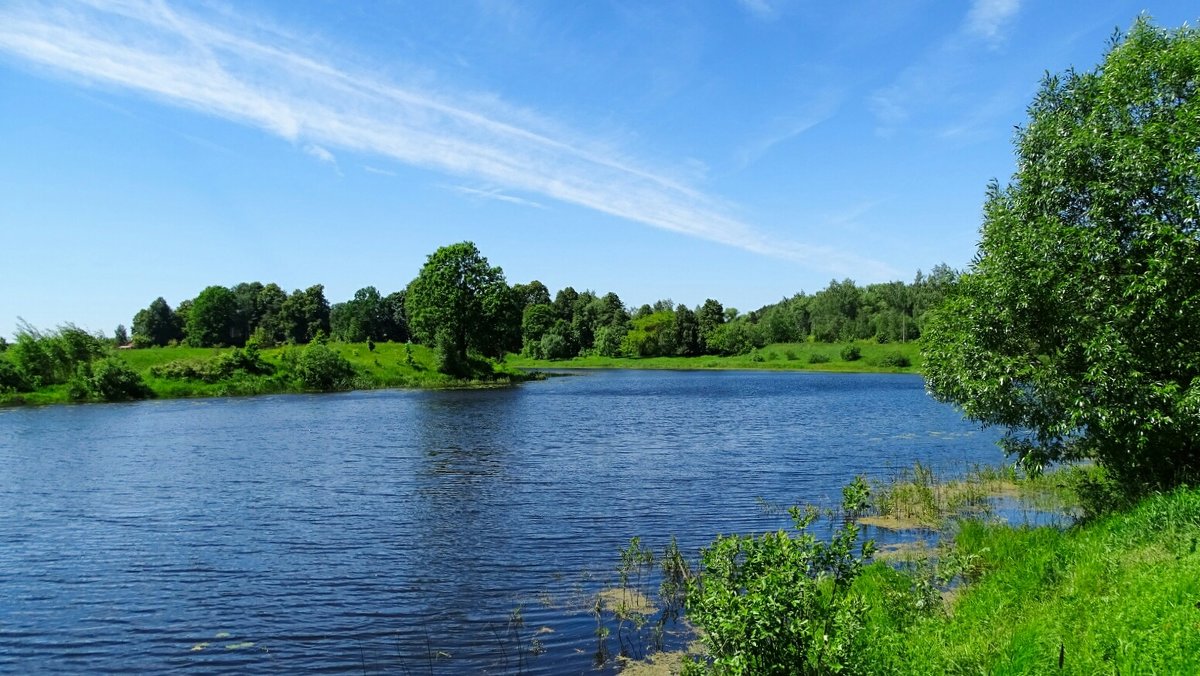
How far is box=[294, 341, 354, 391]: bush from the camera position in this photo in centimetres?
10181

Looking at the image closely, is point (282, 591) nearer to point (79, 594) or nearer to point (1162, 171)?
point (79, 594)

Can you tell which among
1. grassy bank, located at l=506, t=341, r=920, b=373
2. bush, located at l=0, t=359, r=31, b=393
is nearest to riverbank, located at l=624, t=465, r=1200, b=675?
bush, located at l=0, t=359, r=31, b=393

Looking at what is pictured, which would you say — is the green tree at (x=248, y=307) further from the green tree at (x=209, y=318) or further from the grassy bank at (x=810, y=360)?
the grassy bank at (x=810, y=360)

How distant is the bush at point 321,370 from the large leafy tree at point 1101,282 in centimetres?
9385

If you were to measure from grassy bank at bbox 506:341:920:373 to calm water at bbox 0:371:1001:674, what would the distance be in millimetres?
105509

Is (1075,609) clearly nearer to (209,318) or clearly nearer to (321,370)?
(321,370)

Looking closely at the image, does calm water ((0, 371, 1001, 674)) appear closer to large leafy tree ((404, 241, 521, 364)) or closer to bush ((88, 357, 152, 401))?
bush ((88, 357, 152, 401))

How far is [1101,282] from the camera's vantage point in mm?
20047

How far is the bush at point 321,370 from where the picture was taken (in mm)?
101812

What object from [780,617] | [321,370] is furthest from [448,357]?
[780,617]

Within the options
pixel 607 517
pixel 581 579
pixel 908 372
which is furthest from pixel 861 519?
pixel 908 372

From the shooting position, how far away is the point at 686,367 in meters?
188

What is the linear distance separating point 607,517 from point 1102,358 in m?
17.6

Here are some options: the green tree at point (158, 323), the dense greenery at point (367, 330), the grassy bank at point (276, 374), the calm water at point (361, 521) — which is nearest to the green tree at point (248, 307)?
the dense greenery at point (367, 330)
